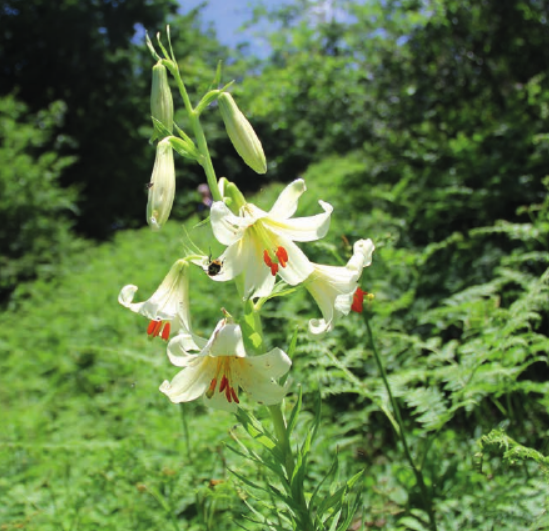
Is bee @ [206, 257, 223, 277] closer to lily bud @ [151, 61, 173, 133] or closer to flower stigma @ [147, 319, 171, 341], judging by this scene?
flower stigma @ [147, 319, 171, 341]

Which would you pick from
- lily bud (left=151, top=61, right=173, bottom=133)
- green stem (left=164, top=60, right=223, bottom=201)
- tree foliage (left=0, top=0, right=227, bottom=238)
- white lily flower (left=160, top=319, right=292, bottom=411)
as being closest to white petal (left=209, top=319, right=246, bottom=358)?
white lily flower (left=160, top=319, right=292, bottom=411)

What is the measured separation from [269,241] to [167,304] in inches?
11.4

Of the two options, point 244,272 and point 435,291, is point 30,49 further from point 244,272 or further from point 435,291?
point 244,272

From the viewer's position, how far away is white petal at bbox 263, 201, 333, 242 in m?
1.07

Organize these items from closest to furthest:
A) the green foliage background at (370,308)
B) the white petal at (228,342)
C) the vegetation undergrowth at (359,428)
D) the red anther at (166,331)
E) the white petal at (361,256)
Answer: the white petal at (228,342) → the white petal at (361,256) → the red anther at (166,331) → the vegetation undergrowth at (359,428) → the green foliage background at (370,308)

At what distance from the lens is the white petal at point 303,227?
107 cm

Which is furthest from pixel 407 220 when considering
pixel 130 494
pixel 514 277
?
pixel 130 494

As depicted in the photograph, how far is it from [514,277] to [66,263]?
24.8 ft

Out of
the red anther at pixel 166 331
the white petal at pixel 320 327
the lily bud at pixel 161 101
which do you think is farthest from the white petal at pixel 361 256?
the lily bud at pixel 161 101

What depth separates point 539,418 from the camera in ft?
7.30

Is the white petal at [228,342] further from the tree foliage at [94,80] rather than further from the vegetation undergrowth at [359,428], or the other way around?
the tree foliage at [94,80]

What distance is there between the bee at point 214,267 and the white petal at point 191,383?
185mm

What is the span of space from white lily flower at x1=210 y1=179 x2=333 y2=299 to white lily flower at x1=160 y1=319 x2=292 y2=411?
120 mm

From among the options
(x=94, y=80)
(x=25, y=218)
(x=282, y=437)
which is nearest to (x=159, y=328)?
(x=282, y=437)
